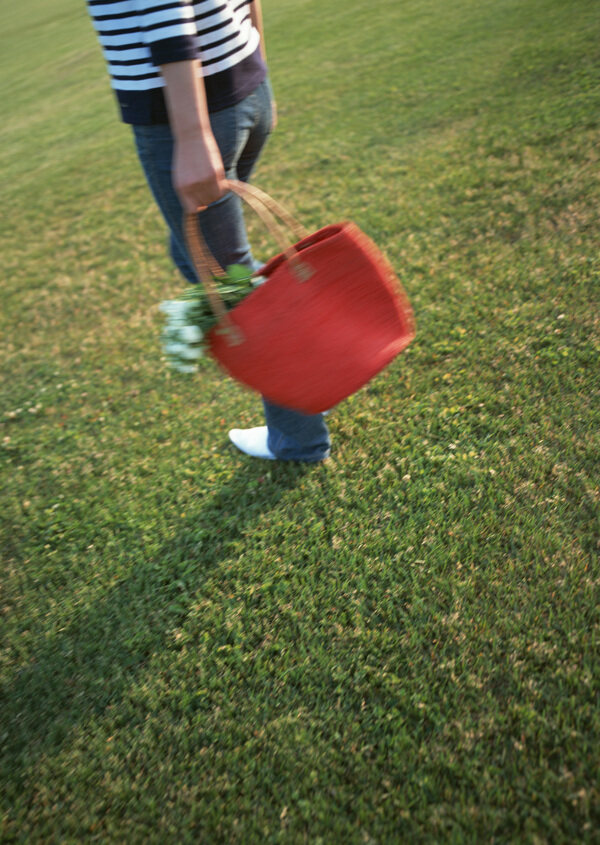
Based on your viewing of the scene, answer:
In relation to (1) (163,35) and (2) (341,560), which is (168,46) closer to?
(1) (163,35)

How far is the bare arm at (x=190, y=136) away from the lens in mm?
1548

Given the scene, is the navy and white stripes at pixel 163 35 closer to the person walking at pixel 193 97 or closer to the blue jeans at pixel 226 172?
the person walking at pixel 193 97

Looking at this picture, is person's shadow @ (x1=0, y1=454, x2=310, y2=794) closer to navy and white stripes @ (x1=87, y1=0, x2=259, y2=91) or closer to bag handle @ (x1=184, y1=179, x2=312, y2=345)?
bag handle @ (x1=184, y1=179, x2=312, y2=345)

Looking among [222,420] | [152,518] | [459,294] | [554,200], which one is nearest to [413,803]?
[152,518]

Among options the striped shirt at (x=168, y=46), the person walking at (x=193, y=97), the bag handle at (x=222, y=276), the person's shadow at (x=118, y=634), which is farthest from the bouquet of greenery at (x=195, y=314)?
the person's shadow at (x=118, y=634)

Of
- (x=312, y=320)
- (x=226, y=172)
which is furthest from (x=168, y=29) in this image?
(x=312, y=320)

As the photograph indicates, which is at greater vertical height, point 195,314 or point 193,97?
point 193,97

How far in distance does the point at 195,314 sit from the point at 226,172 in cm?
53

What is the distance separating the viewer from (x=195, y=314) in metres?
1.66

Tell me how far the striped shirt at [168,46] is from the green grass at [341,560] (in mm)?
1362

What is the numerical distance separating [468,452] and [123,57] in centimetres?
171

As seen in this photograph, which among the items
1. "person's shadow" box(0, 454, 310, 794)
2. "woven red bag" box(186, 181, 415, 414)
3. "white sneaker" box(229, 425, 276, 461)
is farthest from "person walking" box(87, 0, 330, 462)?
"person's shadow" box(0, 454, 310, 794)

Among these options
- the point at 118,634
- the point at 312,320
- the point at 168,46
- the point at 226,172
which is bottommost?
the point at 118,634

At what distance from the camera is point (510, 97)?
5270 millimetres
